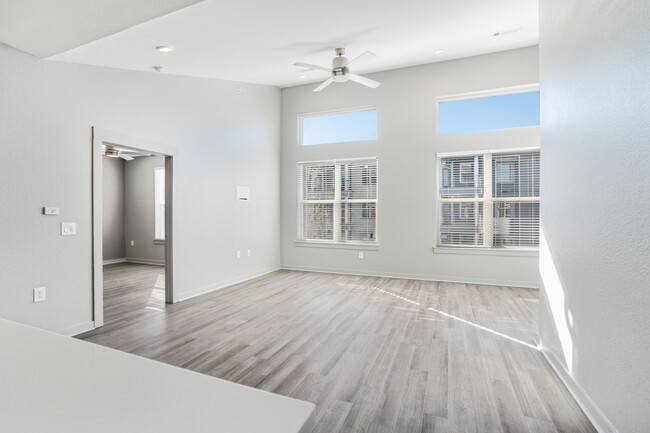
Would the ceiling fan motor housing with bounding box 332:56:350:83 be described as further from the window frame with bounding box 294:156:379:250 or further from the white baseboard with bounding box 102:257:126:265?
the white baseboard with bounding box 102:257:126:265

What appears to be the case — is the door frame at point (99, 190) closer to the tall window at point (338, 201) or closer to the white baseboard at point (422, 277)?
the tall window at point (338, 201)

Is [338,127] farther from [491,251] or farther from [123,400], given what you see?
[123,400]

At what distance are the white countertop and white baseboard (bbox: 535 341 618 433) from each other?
213 centimetres

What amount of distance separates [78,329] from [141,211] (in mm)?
5050

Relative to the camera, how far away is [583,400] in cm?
203

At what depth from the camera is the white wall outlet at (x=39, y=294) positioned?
291 centimetres

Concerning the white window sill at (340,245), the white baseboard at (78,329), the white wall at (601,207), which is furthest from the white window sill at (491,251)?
the white baseboard at (78,329)

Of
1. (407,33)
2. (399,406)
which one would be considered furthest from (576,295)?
(407,33)

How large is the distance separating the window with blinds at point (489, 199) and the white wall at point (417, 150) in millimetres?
216

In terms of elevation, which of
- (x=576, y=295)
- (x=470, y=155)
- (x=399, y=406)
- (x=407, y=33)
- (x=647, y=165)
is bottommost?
(x=399, y=406)

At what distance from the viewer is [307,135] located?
6.82 m

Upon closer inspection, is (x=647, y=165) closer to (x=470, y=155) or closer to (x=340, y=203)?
(x=470, y=155)

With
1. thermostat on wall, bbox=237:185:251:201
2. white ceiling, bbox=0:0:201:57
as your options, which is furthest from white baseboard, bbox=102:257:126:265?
white ceiling, bbox=0:0:201:57

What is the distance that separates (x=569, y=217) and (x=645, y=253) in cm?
85
